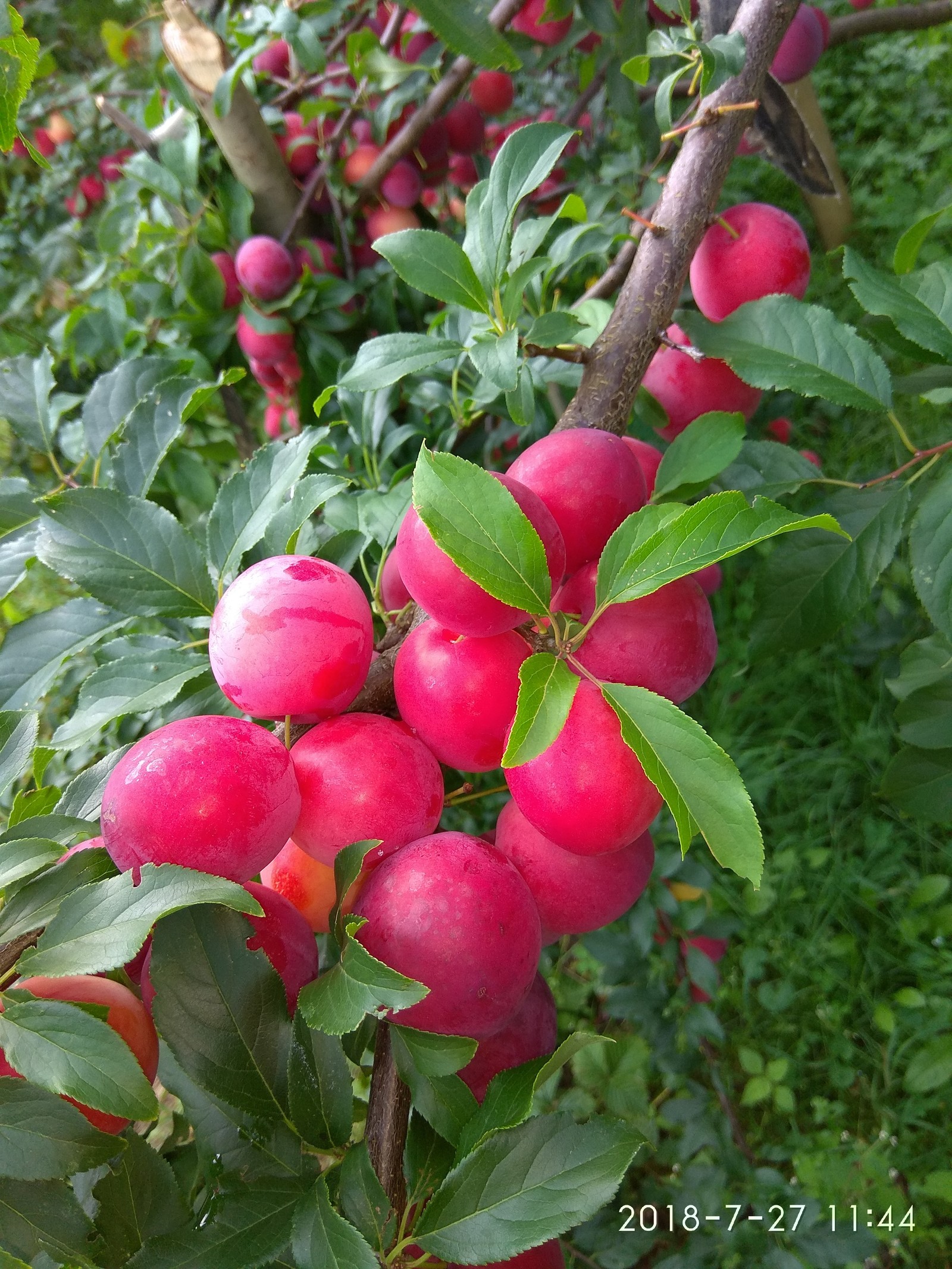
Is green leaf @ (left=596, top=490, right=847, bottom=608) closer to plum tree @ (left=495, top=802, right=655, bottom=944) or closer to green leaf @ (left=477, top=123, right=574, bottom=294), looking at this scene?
plum tree @ (left=495, top=802, right=655, bottom=944)

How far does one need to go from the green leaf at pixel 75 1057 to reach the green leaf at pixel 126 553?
1.14 feet

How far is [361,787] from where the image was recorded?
22.1 inches

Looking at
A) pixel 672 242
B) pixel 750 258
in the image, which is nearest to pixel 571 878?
pixel 672 242

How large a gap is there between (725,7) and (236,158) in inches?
32.4

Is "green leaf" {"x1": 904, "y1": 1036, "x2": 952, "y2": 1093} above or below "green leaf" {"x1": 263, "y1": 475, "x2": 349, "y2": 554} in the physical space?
below

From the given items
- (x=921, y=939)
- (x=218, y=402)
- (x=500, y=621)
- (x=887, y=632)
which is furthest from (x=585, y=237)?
(x=921, y=939)

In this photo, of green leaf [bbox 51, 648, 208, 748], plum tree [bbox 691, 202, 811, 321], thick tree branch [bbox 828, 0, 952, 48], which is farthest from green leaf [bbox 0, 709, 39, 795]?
thick tree branch [bbox 828, 0, 952, 48]

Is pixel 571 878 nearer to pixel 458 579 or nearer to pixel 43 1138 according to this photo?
pixel 458 579

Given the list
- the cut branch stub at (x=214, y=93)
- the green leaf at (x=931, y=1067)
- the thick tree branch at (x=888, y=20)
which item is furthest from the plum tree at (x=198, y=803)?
the thick tree branch at (x=888, y=20)

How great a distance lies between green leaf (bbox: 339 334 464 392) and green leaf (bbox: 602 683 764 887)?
388 mm

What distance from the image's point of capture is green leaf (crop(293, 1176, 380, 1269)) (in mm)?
440

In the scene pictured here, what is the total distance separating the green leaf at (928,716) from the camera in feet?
2.87

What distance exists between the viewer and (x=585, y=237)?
1121 mm

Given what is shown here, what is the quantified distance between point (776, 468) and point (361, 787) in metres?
0.53
